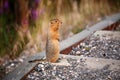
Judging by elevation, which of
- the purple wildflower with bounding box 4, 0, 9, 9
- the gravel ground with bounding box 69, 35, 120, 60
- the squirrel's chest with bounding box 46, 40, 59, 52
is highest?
the purple wildflower with bounding box 4, 0, 9, 9

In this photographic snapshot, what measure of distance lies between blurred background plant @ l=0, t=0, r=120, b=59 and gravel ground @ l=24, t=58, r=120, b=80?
1.60 meters

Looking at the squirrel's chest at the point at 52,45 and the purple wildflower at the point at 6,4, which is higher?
the purple wildflower at the point at 6,4

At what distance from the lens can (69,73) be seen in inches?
159

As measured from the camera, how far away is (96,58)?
4.46 metres

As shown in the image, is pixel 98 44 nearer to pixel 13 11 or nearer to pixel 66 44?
pixel 66 44

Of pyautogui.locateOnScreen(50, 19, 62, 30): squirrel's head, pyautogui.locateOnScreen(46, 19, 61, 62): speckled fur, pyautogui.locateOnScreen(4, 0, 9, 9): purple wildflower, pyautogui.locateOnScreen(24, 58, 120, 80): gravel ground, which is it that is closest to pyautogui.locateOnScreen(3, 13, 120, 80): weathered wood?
pyautogui.locateOnScreen(24, 58, 120, 80): gravel ground

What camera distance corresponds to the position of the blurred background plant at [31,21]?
5902 millimetres

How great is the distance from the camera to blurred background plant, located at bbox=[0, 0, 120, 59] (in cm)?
590

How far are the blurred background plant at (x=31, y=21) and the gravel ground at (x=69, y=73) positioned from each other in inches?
63.1

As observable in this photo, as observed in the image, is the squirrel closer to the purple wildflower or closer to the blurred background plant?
the blurred background plant

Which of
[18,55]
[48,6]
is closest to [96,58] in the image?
[18,55]

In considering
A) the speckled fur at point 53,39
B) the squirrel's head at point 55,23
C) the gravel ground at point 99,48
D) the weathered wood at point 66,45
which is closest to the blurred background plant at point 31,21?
the weathered wood at point 66,45

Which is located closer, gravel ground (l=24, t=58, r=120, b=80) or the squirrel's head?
gravel ground (l=24, t=58, r=120, b=80)

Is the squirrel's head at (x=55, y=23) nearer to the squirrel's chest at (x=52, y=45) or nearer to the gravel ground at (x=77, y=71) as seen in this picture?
the squirrel's chest at (x=52, y=45)
